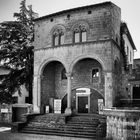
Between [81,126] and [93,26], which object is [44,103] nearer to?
[81,126]

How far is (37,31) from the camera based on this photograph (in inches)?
957

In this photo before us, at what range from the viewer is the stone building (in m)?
20.1

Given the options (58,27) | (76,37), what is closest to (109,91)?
(76,37)

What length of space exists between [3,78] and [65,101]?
7630 millimetres

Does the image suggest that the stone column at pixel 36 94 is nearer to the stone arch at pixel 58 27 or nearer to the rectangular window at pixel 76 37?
the stone arch at pixel 58 27

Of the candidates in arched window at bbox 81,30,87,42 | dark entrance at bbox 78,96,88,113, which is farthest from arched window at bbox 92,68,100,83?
arched window at bbox 81,30,87,42

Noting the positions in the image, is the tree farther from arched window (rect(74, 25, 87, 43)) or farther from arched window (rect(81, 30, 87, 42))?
arched window (rect(81, 30, 87, 42))

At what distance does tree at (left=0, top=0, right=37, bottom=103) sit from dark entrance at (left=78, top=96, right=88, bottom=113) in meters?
6.13

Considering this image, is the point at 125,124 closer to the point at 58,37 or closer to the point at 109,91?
the point at 109,91

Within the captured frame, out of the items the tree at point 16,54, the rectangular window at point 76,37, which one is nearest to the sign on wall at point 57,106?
the tree at point 16,54

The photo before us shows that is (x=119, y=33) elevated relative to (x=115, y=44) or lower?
elevated

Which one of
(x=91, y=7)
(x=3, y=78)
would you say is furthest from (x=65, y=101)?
(x=91, y=7)

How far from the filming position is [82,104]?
75.4 ft

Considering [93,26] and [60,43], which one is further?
[60,43]
